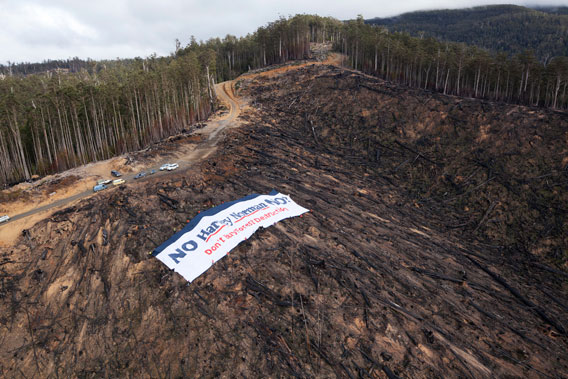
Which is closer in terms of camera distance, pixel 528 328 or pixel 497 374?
pixel 497 374

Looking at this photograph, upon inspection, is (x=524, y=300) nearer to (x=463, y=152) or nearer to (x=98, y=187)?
(x=463, y=152)

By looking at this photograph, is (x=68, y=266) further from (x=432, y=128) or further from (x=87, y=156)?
(x=432, y=128)

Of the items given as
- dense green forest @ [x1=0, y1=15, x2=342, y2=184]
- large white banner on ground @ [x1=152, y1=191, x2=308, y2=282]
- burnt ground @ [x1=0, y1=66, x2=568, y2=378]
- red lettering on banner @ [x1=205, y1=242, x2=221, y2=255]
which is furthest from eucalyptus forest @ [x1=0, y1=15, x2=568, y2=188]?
red lettering on banner @ [x1=205, y1=242, x2=221, y2=255]

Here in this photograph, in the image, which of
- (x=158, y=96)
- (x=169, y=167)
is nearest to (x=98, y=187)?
(x=169, y=167)

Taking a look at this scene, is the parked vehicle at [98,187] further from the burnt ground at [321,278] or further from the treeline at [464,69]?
the treeline at [464,69]

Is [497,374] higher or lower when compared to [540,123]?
lower

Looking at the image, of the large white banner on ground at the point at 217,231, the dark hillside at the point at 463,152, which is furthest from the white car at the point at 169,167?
the dark hillside at the point at 463,152

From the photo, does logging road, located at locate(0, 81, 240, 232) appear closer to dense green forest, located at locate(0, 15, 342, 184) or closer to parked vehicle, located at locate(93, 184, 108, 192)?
parked vehicle, located at locate(93, 184, 108, 192)

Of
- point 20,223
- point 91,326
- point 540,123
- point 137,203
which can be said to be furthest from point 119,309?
point 540,123
